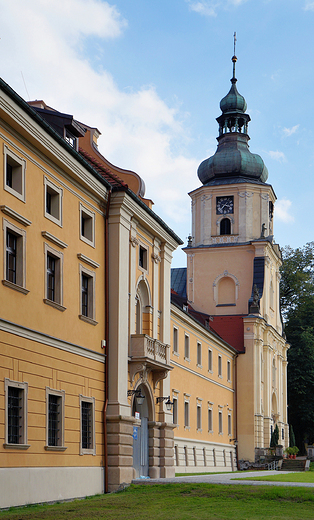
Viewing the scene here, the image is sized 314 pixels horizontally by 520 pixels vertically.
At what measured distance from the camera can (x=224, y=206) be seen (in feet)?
197

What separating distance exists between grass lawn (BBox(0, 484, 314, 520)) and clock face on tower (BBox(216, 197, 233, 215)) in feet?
128

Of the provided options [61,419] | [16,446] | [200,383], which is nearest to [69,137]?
[61,419]

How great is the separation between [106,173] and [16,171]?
819cm

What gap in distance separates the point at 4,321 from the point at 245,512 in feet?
23.2

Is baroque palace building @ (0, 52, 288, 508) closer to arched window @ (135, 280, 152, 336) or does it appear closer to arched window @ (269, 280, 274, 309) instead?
arched window @ (135, 280, 152, 336)

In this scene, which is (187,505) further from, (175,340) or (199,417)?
(199,417)

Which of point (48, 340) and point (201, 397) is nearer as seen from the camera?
point (48, 340)

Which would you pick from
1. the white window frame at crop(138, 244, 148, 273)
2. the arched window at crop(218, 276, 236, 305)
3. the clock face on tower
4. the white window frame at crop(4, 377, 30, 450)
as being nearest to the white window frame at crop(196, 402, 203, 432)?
the arched window at crop(218, 276, 236, 305)

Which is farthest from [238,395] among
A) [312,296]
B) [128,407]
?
[128,407]

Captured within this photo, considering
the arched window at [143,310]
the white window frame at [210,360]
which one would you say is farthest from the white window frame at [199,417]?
the arched window at [143,310]

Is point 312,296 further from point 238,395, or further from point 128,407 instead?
point 128,407

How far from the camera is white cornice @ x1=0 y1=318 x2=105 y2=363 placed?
1788 centimetres

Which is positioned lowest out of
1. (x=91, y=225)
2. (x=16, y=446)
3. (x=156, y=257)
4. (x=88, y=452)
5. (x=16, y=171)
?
(x=88, y=452)

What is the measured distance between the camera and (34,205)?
A: 1978 centimetres
